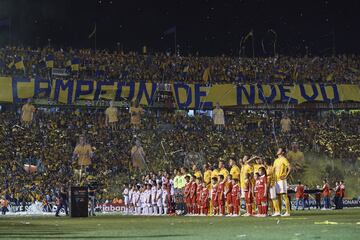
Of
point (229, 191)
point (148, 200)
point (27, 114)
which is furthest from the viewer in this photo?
point (27, 114)

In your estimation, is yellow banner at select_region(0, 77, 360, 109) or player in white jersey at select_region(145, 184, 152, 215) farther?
yellow banner at select_region(0, 77, 360, 109)

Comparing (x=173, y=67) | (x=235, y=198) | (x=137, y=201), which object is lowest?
(x=137, y=201)

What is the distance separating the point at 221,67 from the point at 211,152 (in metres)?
9.80

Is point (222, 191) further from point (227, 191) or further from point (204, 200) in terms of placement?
point (204, 200)

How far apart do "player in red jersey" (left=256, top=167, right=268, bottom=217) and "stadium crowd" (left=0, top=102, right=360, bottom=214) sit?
1912 cm

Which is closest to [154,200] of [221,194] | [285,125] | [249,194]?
[221,194]

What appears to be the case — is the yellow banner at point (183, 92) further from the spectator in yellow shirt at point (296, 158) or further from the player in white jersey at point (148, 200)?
the player in white jersey at point (148, 200)

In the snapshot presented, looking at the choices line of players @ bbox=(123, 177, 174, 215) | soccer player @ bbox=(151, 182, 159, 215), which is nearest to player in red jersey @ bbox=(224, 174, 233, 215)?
line of players @ bbox=(123, 177, 174, 215)

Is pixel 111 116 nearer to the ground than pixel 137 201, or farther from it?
farther from it

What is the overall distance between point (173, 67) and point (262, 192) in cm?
3346

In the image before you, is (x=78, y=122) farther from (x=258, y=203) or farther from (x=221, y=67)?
(x=258, y=203)

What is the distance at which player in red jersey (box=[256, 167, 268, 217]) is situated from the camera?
22859mm

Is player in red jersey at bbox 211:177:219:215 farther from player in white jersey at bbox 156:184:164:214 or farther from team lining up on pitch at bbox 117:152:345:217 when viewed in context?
player in white jersey at bbox 156:184:164:214

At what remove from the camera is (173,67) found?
182 ft
